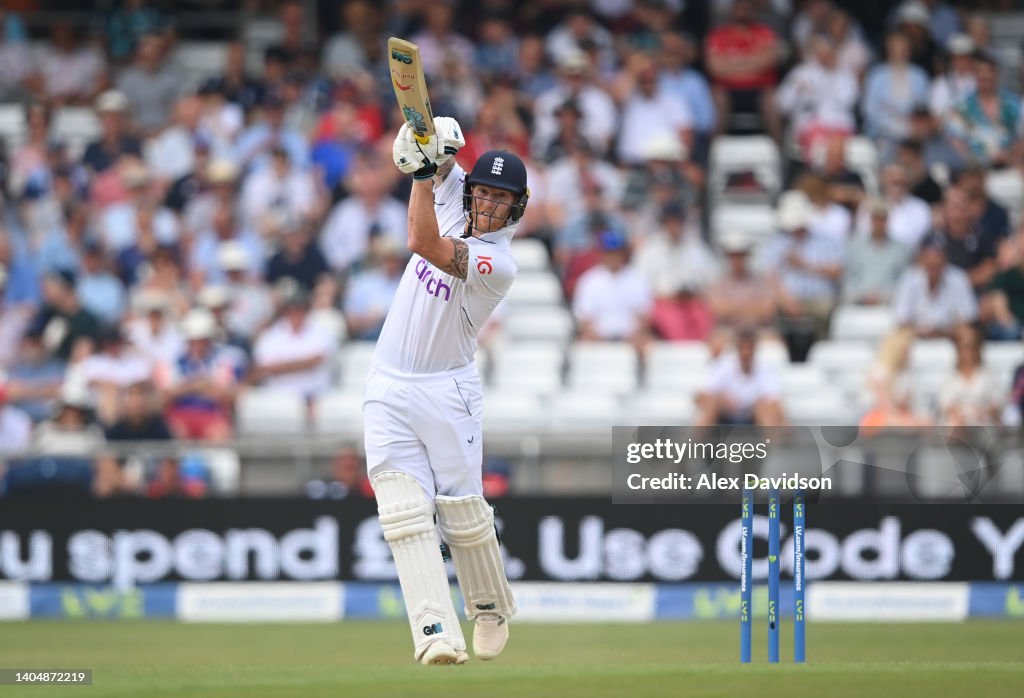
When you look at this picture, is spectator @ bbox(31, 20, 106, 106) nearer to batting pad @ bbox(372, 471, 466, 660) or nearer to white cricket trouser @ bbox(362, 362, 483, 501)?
white cricket trouser @ bbox(362, 362, 483, 501)

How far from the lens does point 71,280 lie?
1205 cm

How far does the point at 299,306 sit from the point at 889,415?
3.80 m

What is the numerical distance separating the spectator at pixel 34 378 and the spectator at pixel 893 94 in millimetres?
6075

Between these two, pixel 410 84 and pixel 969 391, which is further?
pixel 969 391

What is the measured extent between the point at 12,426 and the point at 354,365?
2.22m

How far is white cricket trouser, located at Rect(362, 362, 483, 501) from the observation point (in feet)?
20.1

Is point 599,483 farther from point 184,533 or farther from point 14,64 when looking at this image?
point 14,64

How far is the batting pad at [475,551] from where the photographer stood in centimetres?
621

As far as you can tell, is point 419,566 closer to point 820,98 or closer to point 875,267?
point 875,267

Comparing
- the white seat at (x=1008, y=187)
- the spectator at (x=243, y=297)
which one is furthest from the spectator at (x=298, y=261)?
the white seat at (x=1008, y=187)

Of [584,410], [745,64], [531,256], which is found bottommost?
[584,410]

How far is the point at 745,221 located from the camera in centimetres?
1234

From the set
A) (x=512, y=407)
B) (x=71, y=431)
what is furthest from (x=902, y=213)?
(x=71, y=431)

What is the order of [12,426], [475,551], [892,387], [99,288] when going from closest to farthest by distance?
[475,551], [892,387], [12,426], [99,288]
